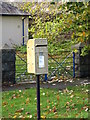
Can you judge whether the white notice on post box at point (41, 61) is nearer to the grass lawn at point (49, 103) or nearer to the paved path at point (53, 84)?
the grass lawn at point (49, 103)

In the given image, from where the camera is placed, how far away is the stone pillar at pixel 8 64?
11.8 metres

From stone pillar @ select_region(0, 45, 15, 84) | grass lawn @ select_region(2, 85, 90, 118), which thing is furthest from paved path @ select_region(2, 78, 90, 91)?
grass lawn @ select_region(2, 85, 90, 118)

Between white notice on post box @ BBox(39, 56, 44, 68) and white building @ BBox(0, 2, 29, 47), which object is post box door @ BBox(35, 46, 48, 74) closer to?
white notice on post box @ BBox(39, 56, 44, 68)

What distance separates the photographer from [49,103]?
28.3 ft

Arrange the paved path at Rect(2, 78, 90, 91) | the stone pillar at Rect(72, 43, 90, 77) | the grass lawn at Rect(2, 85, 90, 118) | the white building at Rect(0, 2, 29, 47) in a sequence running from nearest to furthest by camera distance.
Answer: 1. the grass lawn at Rect(2, 85, 90, 118)
2. the paved path at Rect(2, 78, 90, 91)
3. the stone pillar at Rect(72, 43, 90, 77)
4. the white building at Rect(0, 2, 29, 47)

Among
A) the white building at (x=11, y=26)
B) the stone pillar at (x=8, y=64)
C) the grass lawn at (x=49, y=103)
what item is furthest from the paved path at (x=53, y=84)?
the white building at (x=11, y=26)

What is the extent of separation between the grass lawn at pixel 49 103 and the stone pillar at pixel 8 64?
1.39m

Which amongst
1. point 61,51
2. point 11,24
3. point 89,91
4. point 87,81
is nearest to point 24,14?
point 11,24

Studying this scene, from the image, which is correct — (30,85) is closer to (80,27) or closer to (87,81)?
(87,81)

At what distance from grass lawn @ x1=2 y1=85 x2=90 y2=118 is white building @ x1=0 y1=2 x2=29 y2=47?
637 inches

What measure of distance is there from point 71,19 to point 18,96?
2.40m

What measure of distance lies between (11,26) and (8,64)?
15.3 m

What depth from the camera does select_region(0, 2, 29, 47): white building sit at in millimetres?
26438

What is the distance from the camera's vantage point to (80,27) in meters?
9.19
